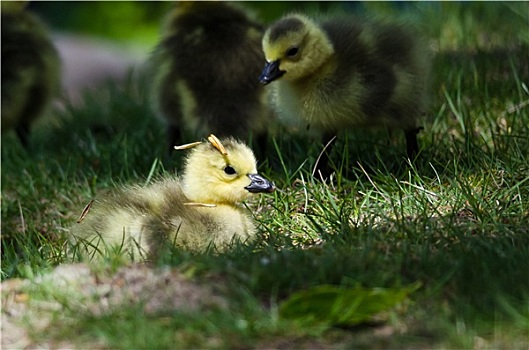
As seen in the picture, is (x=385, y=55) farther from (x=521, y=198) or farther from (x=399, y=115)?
(x=521, y=198)

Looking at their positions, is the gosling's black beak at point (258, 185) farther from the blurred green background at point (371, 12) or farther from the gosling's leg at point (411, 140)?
the blurred green background at point (371, 12)

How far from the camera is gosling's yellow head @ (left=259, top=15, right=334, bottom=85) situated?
387 cm

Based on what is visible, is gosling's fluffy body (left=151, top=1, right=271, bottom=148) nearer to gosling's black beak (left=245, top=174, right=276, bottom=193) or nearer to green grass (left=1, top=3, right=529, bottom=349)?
green grass (left=1, top=3, right=529, bottom=349)

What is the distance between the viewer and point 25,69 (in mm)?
5422

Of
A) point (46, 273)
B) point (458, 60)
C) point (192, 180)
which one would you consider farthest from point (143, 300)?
point (458, 60)

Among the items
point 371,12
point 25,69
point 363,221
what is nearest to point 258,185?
point 363,221

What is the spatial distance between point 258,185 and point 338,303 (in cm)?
92

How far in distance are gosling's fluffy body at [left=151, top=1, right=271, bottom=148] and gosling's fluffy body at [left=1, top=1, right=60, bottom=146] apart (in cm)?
111

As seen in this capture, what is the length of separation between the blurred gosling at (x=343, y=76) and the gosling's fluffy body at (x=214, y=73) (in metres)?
0.37

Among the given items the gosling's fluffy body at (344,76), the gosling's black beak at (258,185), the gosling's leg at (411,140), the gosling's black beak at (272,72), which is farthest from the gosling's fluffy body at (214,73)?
the gosling's black beak at (258,185)

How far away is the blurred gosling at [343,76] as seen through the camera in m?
3.88

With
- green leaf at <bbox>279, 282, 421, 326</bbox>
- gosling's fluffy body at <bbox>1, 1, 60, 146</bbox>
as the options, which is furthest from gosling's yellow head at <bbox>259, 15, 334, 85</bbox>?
gosling's fluffy body at <bbox>1, 1, 60, 146</bbox>

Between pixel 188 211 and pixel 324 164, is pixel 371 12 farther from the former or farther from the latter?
pixel 188 211

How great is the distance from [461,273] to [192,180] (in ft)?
3.55
